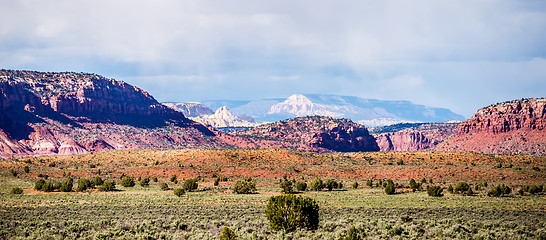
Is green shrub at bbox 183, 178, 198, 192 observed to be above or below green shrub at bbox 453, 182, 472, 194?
below

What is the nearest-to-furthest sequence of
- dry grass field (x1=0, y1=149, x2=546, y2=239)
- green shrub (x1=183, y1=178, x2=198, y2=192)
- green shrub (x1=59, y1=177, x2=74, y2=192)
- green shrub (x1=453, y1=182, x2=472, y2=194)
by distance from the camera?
dry grass field (x1=0, y1=149, x2=546, y2=239), green shrub (x1=59, y1=177, x2=74, y2=192), green shrub (x1=453, y1=182, x2=472, y2=194), green shrub (x1=183, y1=178, x2=198, y2=192)

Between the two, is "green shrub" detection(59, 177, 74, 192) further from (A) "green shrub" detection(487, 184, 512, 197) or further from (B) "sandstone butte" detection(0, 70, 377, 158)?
(B) "sandstone butte" detection(0, 70, 377, 158)

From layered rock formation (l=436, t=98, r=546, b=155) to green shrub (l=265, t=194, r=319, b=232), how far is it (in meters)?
127

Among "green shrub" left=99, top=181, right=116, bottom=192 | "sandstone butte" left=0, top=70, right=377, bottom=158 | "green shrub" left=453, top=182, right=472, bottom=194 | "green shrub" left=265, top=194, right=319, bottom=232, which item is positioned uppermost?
"sandstone butte" left=0, top=70, right=377, bottom=158

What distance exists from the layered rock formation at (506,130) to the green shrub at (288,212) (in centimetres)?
12737

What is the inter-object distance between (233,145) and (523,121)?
11548 cm

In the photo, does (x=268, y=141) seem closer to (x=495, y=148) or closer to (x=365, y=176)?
(x=495, y=148)

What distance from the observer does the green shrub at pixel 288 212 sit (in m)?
23.8

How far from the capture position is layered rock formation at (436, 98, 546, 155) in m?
138

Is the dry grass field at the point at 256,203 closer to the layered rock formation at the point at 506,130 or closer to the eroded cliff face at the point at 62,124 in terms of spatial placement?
the layered rock formation at the point at 506,130

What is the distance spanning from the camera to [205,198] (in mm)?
44969

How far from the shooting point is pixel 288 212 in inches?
956

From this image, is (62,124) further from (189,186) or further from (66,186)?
(189,186)

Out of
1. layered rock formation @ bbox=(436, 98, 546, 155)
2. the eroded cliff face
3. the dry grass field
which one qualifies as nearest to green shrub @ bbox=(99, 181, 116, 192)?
the dry grass field
